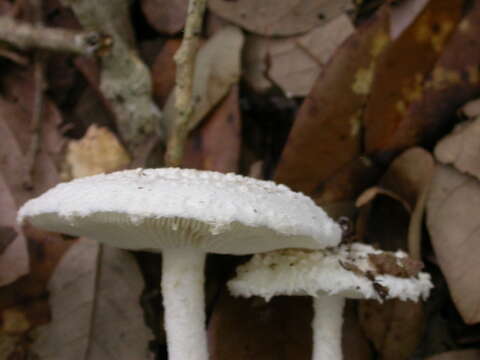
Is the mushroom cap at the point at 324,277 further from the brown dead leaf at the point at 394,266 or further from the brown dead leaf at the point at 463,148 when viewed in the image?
the brown dead leaf at the point at 463,148

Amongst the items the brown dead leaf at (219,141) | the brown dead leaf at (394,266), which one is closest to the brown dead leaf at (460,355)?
the brown dead leaf at (394,266)

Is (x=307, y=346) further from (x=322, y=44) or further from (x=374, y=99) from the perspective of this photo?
(x=322, y=44)

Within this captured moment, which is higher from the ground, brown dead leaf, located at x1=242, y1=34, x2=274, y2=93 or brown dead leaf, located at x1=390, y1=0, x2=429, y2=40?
brown dead leaf, located at x1=390, y1=0, x2=429, y2=40

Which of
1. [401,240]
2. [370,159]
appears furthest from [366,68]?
[401,240]

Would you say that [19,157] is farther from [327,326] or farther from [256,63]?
[327,326]

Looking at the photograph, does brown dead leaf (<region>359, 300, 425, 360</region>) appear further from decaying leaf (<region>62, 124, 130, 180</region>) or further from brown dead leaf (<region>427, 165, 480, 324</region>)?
decaying leaf (<region>62, 124, 130, 180</region>)

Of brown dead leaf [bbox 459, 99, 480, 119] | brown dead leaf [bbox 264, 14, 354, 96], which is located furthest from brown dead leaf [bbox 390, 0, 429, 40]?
brown dead leaf [bbox 459, 99, 480, 119]
